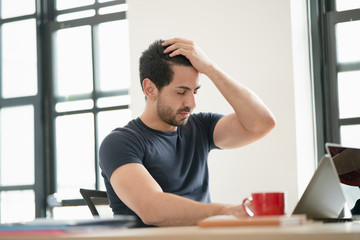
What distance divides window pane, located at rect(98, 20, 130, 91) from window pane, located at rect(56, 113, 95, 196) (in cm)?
32

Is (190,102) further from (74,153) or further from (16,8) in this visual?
(16,8)

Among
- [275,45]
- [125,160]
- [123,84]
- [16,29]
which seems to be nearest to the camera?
[125,160]

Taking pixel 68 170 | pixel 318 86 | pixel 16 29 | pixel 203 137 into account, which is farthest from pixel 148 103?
pixel 16 29

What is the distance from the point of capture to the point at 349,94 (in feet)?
10.8

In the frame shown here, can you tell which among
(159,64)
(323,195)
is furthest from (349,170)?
(159,64)

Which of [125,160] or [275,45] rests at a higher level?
[275,45]

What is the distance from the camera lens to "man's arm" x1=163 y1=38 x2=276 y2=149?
2.29 meters

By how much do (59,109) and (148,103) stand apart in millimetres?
1982

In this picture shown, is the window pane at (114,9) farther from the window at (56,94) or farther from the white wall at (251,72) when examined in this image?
the white wall at (251,72)

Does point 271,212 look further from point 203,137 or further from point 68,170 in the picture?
point 68,170

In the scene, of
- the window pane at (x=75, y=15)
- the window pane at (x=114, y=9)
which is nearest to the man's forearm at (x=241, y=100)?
the window pane at (x=114, y=9)

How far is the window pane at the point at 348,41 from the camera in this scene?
10.9ft

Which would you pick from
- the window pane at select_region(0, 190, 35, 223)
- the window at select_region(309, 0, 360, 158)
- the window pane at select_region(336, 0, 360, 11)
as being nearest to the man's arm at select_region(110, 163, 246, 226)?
the window at select_region(309, 0, 360, 158)

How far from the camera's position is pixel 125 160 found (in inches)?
77.9
